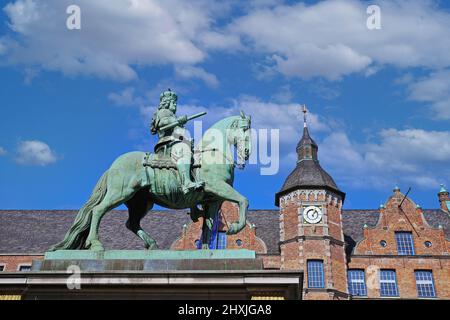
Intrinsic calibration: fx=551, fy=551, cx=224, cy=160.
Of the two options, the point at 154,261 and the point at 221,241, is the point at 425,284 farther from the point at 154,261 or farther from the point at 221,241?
the point at 154,261

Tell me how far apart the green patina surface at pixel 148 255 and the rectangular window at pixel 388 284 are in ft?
82.8

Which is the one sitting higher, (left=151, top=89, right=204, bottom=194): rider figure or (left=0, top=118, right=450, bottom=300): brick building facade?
(left=0, top=118, right=450, bottom=300): brick building facade

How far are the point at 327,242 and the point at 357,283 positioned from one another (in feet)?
10.9

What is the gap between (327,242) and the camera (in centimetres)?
3198

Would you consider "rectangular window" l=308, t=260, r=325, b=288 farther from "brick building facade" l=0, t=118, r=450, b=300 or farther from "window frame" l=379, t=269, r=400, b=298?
"window frame" l=379, t=269, r=400, b=298

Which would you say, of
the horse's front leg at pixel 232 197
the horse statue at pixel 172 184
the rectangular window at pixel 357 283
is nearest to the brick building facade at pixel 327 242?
the rectangular window at pixel 357 283

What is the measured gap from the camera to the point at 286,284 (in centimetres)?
893

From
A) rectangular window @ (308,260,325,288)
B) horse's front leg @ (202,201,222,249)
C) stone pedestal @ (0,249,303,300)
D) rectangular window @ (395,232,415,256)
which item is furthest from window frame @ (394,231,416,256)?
stone pedestal @ (0,249,303,300)

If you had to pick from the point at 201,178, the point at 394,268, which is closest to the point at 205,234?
the point at 201,178

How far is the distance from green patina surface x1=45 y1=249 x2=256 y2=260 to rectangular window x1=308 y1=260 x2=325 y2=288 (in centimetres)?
2243

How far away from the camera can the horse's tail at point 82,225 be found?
1052cm

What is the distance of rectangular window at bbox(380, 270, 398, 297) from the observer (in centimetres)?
3251

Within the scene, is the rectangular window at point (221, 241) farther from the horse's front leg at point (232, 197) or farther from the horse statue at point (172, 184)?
the horse's front leg at point (232, 197)

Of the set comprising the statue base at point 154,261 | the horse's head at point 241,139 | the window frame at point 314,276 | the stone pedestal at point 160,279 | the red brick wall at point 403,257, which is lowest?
the stone pedestal at point 160,279
